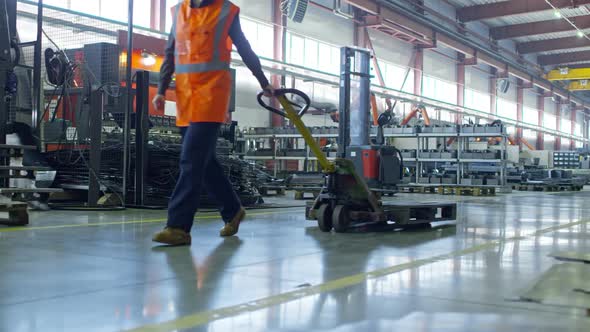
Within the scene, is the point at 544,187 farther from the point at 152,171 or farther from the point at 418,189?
the point at 152,171

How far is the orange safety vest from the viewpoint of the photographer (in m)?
3.67

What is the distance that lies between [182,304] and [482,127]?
13075mm

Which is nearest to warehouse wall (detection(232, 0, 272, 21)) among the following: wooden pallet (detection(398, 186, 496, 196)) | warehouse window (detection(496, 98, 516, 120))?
wooden pallet (detection(398, 186, 496, 196))

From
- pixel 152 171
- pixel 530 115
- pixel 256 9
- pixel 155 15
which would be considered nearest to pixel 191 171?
pixel 152 171

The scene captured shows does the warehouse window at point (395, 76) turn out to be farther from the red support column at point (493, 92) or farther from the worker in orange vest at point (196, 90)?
the worker in orange vest at point (196, 90)

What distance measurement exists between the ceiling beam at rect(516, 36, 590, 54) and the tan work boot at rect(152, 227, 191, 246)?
97.5 ft

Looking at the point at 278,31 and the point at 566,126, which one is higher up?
the point at 278,31

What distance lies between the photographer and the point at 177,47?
3.81m

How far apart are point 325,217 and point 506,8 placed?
21.3 m

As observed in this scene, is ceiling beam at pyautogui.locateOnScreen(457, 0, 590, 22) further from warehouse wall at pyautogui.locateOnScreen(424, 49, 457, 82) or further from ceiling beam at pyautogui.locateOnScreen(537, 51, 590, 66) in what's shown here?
ceiling beam at pyautogui.locateOnScreen(537, 51, 590, 66)

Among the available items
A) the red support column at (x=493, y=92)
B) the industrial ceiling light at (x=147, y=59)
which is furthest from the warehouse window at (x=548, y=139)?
the industrial ceiling light at (x=147, y=59)

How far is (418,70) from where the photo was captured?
26.1m

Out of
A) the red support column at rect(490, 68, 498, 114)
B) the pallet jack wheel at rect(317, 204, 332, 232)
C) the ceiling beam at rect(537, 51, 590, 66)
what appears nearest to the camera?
the pallet jack wheel at rect(317, 204, 332, 232)

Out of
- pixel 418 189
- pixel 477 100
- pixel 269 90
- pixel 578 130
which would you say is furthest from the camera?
pixel 578 130
